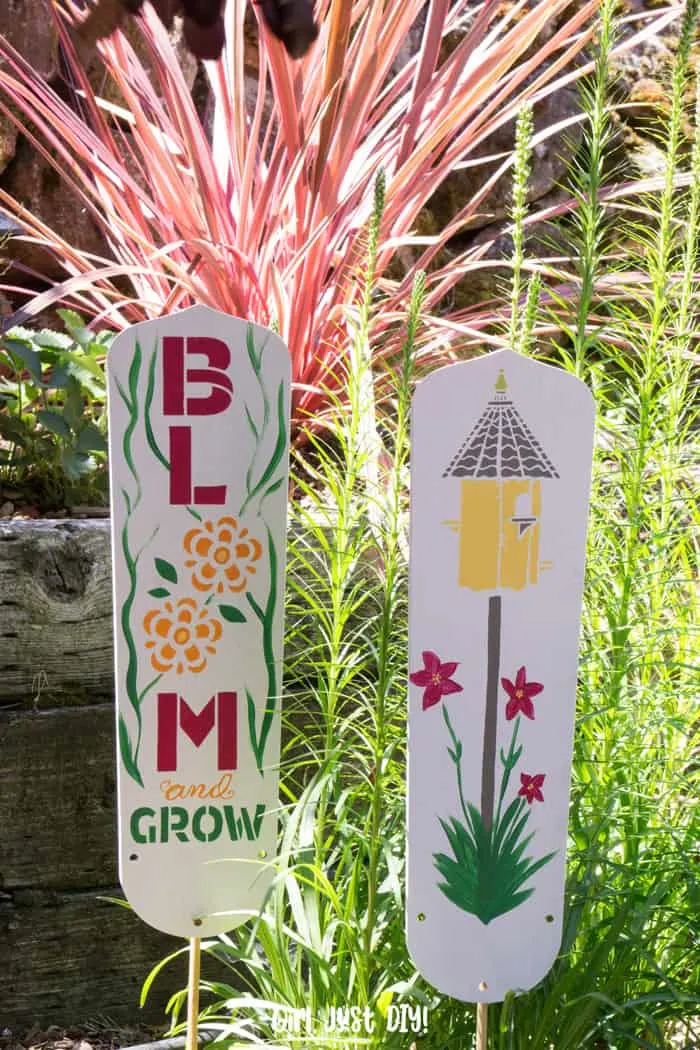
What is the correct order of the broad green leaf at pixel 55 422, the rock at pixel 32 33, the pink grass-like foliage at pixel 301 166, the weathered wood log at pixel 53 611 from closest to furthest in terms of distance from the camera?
the weathered wood log at pixel 53 611
the broad green leaf at pixel 55 422
the pink grass-like foliage at pixel 301 166
the rock at pixel 32 33

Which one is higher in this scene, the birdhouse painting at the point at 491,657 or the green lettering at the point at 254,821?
the birdhouse painting at the point at 491,657

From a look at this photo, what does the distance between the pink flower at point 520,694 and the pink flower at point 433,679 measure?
0.19 feet

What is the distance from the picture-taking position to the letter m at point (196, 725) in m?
1.05

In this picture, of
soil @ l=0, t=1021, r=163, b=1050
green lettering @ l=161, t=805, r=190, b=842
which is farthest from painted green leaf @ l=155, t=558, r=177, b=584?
soil @ l=0, t=1021, r=163, b=1050

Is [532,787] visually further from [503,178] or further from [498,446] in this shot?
[503,178]

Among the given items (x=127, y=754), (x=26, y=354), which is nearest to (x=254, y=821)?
(x=127, y=754)

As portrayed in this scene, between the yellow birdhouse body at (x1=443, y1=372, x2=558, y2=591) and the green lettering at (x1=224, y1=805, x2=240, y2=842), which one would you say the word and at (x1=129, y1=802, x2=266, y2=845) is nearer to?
the green lettering at (x1=224, y1=805, x2=240, y2=842)

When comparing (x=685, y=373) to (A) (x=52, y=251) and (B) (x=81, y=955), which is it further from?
(A) (x=52, y=251)

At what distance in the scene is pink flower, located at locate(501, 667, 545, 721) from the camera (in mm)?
958

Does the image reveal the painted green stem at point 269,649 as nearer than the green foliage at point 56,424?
Yes

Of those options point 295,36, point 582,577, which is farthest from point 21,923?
point 295,36

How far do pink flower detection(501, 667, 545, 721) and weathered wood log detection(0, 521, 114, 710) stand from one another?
0.67 metres

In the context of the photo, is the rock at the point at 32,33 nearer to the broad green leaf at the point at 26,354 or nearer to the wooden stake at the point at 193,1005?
the broad green leaf at the point at 26,354

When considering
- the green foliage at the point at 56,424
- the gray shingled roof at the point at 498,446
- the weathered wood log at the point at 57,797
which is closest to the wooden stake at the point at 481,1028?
the gray shingled roof at the point at 498,446
